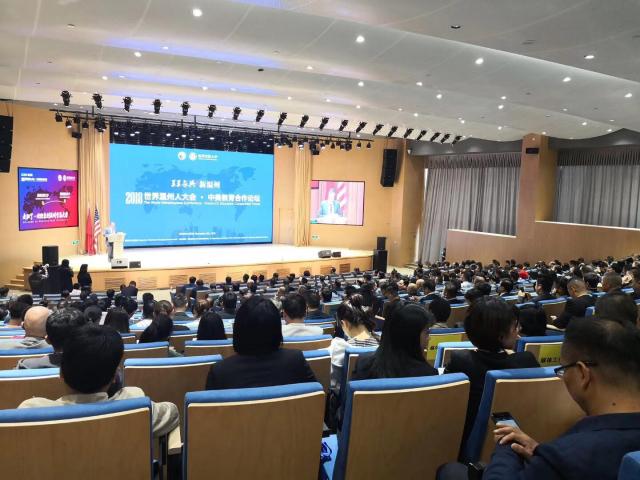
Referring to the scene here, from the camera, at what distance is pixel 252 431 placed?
67.1 inches

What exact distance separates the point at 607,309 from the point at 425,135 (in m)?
15.2

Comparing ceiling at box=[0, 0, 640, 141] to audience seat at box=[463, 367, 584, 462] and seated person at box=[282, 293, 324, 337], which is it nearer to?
seated person at box=[282, 293, 324, 337]

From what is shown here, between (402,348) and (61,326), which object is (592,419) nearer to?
(402,348)

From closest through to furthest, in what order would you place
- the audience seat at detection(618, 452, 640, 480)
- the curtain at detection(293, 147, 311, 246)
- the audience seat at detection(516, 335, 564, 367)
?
the audience seat at detection(618, 452, 640, 480)
the audience seat at detection(516, 335, 564, 367)
the curtain at detection(293, 147, 311, 246)

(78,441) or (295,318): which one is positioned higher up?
(78,441)

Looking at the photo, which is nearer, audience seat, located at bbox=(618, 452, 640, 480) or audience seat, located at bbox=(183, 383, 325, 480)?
audience seat, located at bbox=(618, 452, 640, 480)

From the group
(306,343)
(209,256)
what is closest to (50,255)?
(209,256)

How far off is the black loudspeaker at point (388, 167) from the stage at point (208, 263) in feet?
9.31

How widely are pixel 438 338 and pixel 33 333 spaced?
2990mm

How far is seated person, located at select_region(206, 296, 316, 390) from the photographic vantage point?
2.21 metres

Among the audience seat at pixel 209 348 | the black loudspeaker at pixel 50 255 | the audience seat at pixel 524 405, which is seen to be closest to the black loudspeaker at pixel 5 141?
the black loudspeaker at pixel 50 255

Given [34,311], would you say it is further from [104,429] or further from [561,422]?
[561,422]

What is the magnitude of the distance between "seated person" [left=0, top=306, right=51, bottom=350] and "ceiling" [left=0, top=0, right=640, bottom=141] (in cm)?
395

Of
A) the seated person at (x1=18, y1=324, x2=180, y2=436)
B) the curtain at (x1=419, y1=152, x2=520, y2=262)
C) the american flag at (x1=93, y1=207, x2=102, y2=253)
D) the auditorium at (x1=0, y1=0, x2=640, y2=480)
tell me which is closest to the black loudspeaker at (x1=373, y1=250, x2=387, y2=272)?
the auditorium at (x1=0, y1=0, x2=640, y2=480)
